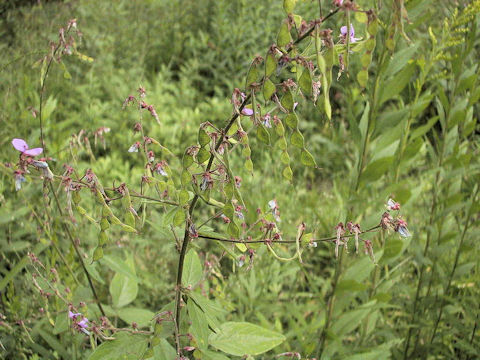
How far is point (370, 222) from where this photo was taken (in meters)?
1.55

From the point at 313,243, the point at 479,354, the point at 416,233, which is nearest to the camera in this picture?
the point at 313,243

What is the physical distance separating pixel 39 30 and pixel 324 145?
2181mm

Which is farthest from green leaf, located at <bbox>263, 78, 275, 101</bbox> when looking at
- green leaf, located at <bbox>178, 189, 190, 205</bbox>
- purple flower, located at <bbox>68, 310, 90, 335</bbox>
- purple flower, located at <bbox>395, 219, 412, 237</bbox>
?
purple flower, located at <bbox>68, 310, 90, 335</bbox>

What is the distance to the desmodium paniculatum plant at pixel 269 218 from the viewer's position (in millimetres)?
948

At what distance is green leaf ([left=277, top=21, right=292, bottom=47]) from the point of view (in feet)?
2.78

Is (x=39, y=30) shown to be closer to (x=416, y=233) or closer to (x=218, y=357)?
(x=416, y=233)

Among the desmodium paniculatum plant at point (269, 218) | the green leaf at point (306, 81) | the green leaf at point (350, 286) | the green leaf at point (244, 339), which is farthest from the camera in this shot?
the green leaf at point (350, 286)

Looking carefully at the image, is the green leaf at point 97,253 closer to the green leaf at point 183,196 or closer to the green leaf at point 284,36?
the green leaf at point 183,196

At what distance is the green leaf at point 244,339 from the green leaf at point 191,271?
129mm

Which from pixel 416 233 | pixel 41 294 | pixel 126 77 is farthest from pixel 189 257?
pixel 126 77

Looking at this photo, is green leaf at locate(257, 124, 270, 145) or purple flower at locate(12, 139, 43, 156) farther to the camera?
purple flower at locate(12, 139, 43, 156)

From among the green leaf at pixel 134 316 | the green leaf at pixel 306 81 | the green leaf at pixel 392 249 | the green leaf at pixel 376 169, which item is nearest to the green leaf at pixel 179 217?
the green leaf at pixel 306 81

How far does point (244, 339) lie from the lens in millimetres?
1284

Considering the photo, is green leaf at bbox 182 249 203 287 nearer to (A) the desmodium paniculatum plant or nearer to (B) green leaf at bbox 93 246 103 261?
(A) the desmodium paniculatum plant
